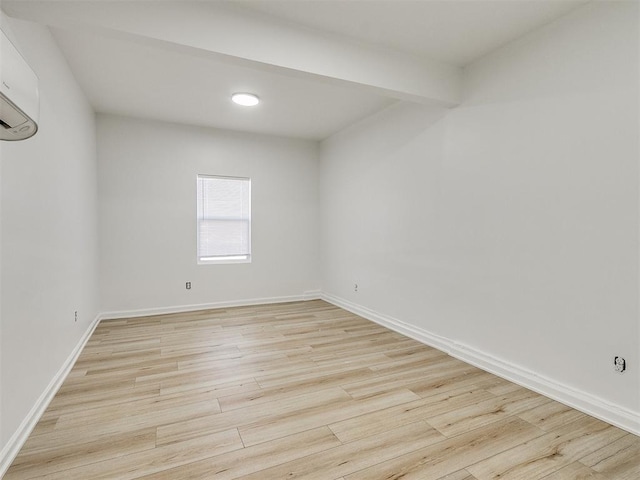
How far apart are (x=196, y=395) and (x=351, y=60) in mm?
2653

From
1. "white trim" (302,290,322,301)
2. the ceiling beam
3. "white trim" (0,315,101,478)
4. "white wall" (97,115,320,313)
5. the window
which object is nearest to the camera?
"white trim" (0,315,101,478)

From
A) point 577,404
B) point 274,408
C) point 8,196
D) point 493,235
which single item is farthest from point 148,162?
point 577,404

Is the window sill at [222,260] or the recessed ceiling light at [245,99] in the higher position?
the recessed ceiling light at [245,99]

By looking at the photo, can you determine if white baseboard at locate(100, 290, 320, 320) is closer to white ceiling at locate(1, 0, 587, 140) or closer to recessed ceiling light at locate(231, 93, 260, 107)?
white ceiling at locate(1, 0, 587, 140)

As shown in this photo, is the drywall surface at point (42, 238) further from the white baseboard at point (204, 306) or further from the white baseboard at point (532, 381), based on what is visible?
the white baseboard at point (532, 381)

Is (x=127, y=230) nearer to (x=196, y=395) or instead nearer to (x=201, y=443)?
(x=196, y=395)

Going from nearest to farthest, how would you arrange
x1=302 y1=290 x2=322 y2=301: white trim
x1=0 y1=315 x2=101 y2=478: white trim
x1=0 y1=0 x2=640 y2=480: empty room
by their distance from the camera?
x1=0 y1=315 x2=101 y2=478: white trim
x1=0 y1=0 x2=640 y2=480: empty room
x1=302 y1=290 x2=322 y2=301: white trim

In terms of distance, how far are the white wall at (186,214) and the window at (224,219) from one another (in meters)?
0.12

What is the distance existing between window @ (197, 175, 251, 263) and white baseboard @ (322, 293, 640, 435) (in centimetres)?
253

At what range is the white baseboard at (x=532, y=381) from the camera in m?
1.97

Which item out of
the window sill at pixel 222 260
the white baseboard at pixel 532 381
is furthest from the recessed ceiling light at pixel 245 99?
the white baseboard at pixel 532 381

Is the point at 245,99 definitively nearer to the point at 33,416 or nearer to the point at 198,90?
the point at 198,90

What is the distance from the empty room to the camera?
5.73ft

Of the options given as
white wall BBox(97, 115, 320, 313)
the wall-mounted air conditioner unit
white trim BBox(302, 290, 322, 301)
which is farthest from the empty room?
white trim BBox(302, 290, 322, 301)
